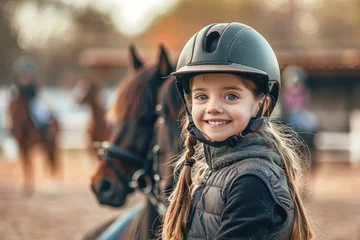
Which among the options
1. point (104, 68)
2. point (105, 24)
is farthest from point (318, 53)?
point (105, 24)

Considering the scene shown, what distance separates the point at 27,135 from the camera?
1252 centimetres

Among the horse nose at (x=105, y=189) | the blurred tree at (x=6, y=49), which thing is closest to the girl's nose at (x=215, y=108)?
the horse nose at (x=105, y=189)

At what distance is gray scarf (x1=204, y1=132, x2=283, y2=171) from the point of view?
6.30 feet

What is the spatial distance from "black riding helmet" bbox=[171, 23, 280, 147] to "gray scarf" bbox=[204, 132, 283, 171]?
23mm

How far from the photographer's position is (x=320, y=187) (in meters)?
13.6

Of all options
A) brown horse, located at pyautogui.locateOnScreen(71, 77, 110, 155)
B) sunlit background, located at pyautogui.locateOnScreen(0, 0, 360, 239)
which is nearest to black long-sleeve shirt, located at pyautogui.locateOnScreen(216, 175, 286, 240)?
sunlit background, located at pyautogui.locateOnScreen(0, 0, 360, 239)

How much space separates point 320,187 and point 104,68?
27.1 feet

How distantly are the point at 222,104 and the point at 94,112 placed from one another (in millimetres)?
12016

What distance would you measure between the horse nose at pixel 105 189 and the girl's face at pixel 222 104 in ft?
6.12

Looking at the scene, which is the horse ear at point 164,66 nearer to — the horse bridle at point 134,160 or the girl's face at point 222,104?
the horse bridle at point 134,160

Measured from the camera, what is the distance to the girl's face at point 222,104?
1953 millimetres

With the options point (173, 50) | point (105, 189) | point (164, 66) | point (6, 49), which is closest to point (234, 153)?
point (164, 66)

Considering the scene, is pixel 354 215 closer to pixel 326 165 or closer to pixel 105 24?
pixel 326 165

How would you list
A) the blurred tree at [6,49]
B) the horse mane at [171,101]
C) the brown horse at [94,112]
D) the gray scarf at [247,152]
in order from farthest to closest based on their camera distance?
the blurred tree at [6,49] → the brown horse at [94,112] → the horse mane at [171,101] → the gray scarf at [247,152]
